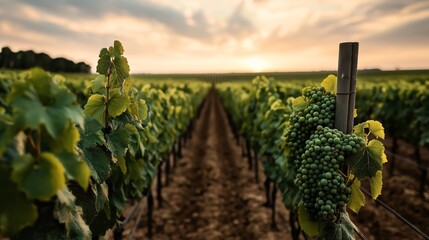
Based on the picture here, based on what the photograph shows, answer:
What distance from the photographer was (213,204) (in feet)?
27.7

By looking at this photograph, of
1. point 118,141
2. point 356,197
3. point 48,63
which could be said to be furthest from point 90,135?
point 48,63

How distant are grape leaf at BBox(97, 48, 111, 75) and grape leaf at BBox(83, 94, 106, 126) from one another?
25cm

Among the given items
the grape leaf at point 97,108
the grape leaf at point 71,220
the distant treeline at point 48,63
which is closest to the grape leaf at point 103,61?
the grape leaf at point 97,108

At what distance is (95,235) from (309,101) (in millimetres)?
2138

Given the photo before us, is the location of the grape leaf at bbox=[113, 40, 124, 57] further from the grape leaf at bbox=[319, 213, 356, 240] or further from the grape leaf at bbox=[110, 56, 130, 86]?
the grape leaf at bbox=[319, 213, 356, 240]

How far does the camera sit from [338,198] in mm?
2652

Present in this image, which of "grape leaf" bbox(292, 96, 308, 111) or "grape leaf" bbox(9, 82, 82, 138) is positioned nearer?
"grape leaf" bbox(9, 82, 82, 138)

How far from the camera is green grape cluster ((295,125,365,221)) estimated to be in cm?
263

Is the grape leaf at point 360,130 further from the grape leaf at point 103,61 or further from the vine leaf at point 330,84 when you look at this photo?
the grape leaf at point 103,61

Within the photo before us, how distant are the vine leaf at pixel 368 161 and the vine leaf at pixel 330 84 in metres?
0.61

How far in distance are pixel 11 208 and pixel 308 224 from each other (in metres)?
2.29

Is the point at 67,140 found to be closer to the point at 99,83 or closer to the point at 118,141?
the point at 118,141

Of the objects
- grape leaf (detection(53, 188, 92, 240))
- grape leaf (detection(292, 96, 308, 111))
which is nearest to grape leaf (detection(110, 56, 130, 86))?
grape leaf (detection(53, 188, 92, 240))

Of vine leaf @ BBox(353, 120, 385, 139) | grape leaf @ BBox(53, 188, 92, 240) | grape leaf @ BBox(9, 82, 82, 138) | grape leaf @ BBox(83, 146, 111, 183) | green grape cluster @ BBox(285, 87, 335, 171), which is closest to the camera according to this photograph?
grape leaf @ BBox(9, 82, 82, 138)
